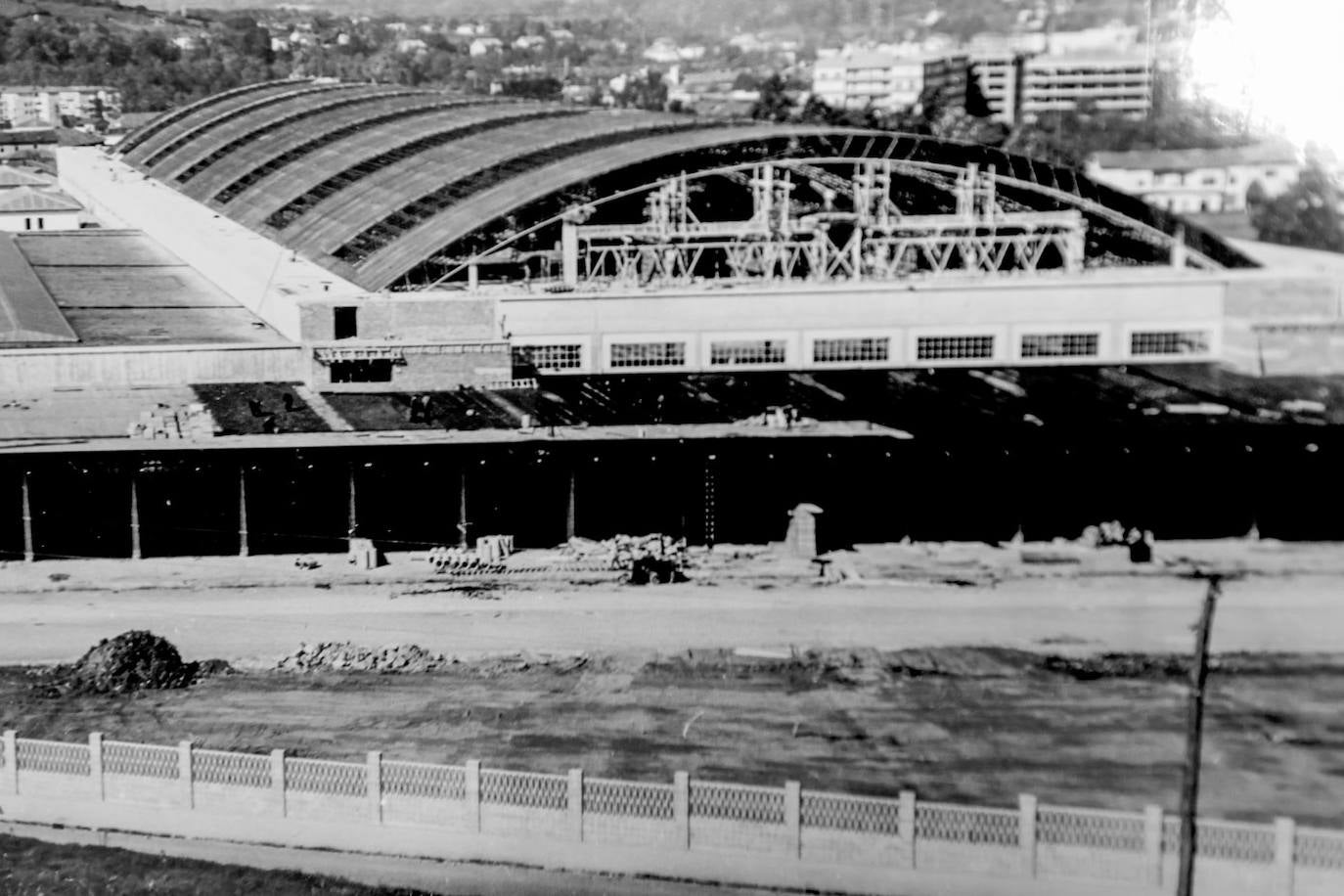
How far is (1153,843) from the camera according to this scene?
31.8ft

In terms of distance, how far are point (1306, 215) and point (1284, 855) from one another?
183 inches

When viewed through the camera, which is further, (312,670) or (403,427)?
(403,427)

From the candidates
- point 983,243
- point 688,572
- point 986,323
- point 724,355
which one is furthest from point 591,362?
point 983,243

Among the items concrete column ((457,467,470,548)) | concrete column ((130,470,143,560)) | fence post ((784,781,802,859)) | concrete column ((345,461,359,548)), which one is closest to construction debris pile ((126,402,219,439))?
concrete column ((130,470,143,560))

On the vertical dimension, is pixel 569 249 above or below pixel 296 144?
below

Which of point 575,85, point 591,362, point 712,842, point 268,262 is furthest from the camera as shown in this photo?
point 575,85

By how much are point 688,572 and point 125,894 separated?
14.0ft

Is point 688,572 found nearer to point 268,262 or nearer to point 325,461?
point 325,461

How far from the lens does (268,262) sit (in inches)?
603

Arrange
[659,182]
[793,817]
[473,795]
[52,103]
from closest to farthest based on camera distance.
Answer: [793,817], [473,795], [659,182], [52,103]

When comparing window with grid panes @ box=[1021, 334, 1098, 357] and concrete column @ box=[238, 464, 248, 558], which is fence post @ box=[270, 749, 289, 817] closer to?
concrete column @ box=[238, 464, 248, 558]

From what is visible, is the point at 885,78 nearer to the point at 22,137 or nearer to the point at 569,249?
the point at 569,249

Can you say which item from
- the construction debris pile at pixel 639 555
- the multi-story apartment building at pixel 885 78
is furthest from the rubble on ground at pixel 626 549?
the multi-story apartment building at pixel 885 78

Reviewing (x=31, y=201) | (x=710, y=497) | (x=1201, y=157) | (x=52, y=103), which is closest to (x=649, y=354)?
(x=710, y=497)
